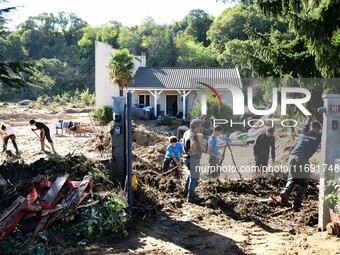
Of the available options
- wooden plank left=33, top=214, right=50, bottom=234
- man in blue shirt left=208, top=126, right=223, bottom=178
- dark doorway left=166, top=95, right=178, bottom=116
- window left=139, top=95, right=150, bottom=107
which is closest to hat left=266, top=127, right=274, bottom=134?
man in blue shirt left=208, top=126, right=223, bottom=178

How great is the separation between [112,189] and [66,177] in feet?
3.93

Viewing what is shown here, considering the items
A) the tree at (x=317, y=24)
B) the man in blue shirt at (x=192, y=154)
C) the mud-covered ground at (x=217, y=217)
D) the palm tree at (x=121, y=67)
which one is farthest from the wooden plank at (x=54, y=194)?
the palm tree at (x=121, y=67)

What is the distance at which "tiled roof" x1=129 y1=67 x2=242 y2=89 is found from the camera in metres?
34.0

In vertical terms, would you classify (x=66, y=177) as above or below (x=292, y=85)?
below

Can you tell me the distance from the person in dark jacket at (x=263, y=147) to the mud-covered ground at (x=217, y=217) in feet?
1.00

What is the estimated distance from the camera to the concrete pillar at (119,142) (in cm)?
859

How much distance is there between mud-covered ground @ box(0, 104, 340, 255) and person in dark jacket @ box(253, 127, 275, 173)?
0.31 m

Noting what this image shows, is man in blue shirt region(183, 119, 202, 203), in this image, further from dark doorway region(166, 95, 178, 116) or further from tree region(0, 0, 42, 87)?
dark doorway region(166, 95, 178, 116)

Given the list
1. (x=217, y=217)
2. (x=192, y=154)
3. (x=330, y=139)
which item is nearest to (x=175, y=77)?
(x=192, y=154)

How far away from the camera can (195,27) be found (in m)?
89.4

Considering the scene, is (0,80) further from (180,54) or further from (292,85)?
(180,54)

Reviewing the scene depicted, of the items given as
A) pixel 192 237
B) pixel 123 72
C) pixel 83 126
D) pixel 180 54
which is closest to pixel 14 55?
pixel 180 54

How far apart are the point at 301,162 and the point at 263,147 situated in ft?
6.27

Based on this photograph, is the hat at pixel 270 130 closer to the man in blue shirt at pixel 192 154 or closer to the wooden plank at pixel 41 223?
the man in blue shirt at pixel 192 154
